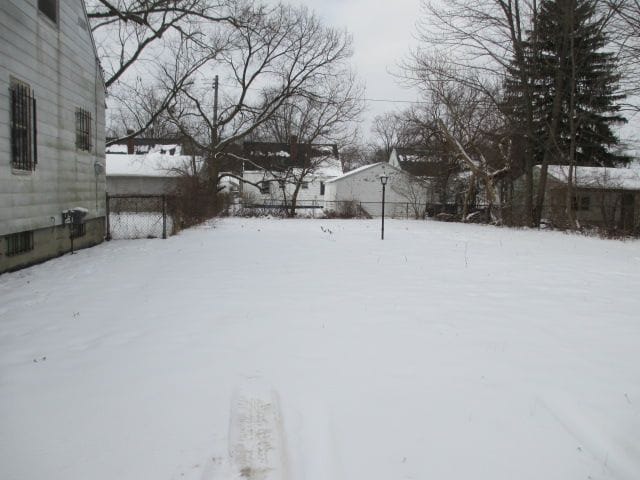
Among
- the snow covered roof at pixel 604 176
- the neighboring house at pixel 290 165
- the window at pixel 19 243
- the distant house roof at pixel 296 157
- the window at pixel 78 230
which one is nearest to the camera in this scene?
the window at pixel 19 243

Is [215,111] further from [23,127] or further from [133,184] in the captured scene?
[23,127]

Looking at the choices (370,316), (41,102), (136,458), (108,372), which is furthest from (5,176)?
(136,458)

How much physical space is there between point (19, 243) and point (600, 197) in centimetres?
2099

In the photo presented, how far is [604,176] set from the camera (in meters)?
23.8

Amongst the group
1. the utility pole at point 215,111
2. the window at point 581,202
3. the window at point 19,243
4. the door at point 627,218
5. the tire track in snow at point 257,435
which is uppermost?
the utility pole at point 215,111

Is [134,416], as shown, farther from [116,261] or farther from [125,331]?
[116,261]

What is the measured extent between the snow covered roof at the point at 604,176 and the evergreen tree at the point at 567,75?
7.39 feet

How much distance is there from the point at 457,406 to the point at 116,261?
7.36 metres

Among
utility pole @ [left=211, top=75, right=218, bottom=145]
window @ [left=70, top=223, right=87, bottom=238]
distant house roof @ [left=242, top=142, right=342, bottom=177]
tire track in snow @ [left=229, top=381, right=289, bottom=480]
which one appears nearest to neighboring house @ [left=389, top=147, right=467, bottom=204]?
distant house roof @ [left=242, top=142, right=342, bottom=177]

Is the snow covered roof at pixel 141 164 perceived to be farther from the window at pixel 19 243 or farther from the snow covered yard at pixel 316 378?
the snow covered yard at pixel 316 378

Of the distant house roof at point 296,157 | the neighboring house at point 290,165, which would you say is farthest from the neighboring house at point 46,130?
the distant house roof at point 296,157

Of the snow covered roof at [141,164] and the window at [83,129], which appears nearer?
the window at [83,129]

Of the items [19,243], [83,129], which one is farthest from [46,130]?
[83,129]

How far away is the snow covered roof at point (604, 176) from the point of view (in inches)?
928
